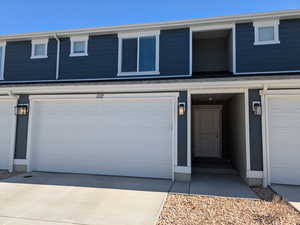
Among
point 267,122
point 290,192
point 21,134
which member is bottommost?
point 290,192

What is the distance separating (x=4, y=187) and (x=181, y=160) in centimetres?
498

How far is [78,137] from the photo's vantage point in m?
7.61

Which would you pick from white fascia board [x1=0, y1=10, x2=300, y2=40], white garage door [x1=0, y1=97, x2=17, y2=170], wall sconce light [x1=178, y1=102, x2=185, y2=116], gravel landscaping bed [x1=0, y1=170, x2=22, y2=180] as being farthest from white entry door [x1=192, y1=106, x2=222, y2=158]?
white garage door [x1=0, y1=97, x2=17, y2=170]

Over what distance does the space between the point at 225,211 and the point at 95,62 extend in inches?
316

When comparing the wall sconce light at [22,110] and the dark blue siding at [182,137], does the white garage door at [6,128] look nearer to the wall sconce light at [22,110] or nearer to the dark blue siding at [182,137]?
the wall sconce light at [22,110]

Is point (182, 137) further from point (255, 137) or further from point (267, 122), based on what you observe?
point (267, 122)

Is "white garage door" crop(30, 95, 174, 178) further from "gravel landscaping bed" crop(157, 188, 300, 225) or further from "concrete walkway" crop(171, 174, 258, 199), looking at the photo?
"gravel landscaping bed" crop(157, 188, 300, 225)

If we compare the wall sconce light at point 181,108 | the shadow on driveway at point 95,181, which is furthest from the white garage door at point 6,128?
the wall sconce light at point 181,108

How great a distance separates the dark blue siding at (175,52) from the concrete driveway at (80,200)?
469 centimetres

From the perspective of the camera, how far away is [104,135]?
744 cm

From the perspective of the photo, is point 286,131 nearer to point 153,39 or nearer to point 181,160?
point 181,160

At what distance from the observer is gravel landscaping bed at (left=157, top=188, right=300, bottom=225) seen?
390 cm

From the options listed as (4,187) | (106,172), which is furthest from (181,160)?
(4,187)

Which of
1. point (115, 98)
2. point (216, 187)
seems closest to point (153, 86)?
point (115, 98)
